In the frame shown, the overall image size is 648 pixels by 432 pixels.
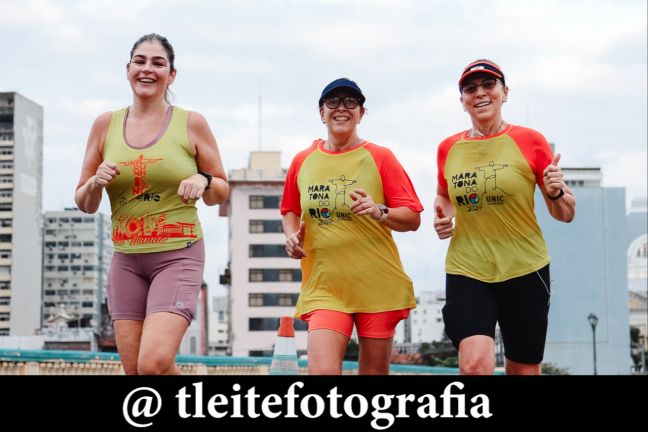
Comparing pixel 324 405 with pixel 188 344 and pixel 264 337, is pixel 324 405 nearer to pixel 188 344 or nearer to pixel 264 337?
pixel 264 337

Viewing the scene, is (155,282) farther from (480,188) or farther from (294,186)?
(480,188)

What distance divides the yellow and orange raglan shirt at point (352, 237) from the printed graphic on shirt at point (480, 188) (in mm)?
336

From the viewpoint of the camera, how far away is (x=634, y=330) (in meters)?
129

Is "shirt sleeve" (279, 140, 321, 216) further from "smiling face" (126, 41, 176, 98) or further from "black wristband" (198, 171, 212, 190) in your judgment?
"smiling face" (126, 41, 176, 98)

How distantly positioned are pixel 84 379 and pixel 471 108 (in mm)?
3554

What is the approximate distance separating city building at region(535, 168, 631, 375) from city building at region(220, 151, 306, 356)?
25.7 metres

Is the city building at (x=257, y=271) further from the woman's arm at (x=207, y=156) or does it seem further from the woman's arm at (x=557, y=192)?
the woman's arm at (x=207, y=156)

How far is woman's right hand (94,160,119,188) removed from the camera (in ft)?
20.2

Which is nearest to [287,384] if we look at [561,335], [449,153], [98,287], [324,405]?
[324,405]

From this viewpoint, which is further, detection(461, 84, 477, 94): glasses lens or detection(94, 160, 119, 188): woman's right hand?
detection(461, 84, 477, 94): glasses lens

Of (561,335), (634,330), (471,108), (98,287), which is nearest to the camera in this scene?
(471,108)

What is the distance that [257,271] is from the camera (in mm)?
90938

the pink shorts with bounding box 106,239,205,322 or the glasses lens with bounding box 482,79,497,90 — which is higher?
the glasses lens with bounding box 482,79,497,90

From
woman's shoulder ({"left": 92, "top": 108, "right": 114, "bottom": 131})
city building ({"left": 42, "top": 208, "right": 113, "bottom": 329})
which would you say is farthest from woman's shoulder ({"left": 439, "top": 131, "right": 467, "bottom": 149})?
city building ({"left": 42, "top": 208, "right": 113, "bottom": 329})
